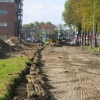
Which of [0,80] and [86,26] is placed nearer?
[0,80]

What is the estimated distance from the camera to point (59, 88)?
597 inches

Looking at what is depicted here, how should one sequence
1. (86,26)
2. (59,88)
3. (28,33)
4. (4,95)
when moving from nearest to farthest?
(4,95) < (59,88) < (86,26) < (28,33)

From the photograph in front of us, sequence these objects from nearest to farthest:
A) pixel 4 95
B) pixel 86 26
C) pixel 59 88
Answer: pixel 4 95 → pixel 59 88 → pixel 86 26

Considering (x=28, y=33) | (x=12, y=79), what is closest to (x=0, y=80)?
(x=12, y=79)

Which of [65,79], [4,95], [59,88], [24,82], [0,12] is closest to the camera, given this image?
[4,95]

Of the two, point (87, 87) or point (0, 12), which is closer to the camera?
point (87, 87)

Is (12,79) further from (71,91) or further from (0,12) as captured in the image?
(0,12)

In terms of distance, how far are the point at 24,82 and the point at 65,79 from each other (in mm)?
2764

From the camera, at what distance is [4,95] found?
434 inches

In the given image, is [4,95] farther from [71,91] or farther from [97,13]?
[97,13]

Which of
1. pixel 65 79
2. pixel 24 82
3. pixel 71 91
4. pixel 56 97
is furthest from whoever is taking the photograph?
pixel 65 79

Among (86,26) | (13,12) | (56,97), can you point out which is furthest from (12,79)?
(13,12)

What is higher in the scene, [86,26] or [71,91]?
[86,26]

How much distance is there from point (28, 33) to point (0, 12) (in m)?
83.2
